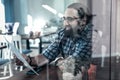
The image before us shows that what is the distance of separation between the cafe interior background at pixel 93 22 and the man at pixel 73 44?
0.27ft

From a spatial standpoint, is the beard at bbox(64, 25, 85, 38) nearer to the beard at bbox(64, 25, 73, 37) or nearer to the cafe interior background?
the beard at bbox(64, 25, 73, 37)

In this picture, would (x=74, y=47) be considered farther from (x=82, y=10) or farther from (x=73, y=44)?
(x=82, y=10)

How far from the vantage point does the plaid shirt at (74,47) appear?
35.9 inches

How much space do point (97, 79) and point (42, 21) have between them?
22.8 inches

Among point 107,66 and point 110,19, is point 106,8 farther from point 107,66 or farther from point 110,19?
point 107,66

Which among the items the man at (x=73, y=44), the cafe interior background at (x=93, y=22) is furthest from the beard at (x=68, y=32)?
the cafe interior background at (x=93, y=22)

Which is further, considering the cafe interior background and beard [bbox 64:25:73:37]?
the cafe interior background

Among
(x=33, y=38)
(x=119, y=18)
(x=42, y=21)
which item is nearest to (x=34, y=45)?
(x=33, y=38)

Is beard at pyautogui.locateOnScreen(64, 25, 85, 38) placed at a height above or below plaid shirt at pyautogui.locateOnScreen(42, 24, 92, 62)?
above

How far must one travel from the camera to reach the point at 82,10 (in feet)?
3.15

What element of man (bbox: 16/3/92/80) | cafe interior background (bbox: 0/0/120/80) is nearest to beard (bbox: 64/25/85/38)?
man (bbox: 16/3/92/80)

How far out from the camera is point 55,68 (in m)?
1.05

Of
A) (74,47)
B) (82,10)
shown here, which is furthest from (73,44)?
(82,10)

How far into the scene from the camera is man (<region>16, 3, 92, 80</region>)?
920 millimetres
